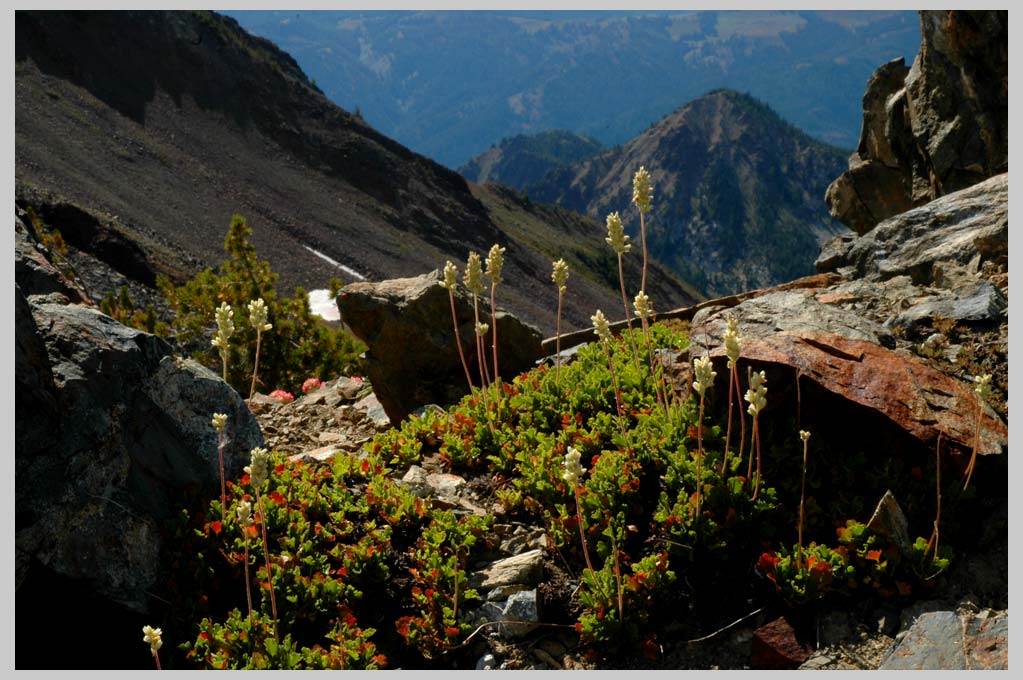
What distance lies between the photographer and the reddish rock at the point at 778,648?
248 inches

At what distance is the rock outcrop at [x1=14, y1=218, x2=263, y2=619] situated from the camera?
6.11 metres

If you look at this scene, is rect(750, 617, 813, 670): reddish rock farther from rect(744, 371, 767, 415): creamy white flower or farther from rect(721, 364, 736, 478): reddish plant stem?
rect(744, 371, 767, 415): creamy white flower

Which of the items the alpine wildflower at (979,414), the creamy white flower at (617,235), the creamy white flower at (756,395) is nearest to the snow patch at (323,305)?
the creamy white flower at (617,235)

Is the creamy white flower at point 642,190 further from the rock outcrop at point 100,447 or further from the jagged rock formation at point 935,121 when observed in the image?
the jagged rock formation at point 935,121

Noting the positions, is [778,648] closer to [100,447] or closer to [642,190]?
[642,190]

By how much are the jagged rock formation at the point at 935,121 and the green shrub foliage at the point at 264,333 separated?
16564mm

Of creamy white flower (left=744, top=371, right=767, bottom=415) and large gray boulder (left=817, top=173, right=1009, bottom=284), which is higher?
large gray boulder (left=817, top=173, right=1009, bottom=284)

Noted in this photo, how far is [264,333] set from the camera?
2073 centimetres

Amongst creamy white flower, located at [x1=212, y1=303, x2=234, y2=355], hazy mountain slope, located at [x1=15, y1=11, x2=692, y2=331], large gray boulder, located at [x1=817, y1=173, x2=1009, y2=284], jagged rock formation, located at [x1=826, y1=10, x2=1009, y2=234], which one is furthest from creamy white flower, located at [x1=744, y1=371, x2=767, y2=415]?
hazy mountain slope, located at [x1=15, y1=11, x2=692, y2=331]

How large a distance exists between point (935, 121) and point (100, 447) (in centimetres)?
2206

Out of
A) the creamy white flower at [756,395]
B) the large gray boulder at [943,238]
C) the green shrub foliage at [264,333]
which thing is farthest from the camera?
the green shrub foliage at [264,333]

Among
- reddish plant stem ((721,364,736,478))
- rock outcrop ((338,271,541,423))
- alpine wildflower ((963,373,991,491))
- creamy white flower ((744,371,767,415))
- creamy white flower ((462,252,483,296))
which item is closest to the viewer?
creamy white flower ((744,371,767,415))

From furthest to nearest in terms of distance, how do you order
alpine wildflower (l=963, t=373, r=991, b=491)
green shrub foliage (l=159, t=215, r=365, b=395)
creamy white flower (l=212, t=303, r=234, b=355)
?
1. green shrub foliage (l=159, t=215, r=365, b=395)
2. creamy white flower (l=212, t=303, r=234, b=355)
3. alpine wildflower (l=963, t=373, r=991, b=491)

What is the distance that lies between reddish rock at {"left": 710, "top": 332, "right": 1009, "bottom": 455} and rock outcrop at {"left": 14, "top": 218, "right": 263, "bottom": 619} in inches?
218
